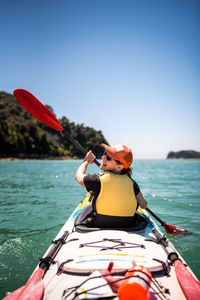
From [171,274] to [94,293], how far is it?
0.91 meters

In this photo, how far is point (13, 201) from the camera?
8.08 meters

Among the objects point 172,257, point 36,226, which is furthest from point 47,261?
point 36,226

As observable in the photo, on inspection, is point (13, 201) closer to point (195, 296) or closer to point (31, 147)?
point (195, 296)

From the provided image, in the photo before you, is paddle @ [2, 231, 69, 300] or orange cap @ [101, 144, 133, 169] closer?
paddle @ [2, 231, 69, 300]

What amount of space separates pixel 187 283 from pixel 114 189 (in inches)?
44.3

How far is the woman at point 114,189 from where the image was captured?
2.38 metres

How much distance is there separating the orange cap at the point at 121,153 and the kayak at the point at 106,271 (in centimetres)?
84

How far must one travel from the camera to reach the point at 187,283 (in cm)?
178

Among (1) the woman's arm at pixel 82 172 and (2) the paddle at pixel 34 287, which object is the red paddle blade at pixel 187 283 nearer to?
(2) the paddle at pixel 34 287

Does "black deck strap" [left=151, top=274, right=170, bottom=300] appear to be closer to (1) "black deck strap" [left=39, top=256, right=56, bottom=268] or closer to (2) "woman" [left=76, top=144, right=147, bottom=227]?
(2) "woman" [left=76, top=144, right=147, bottom=227]

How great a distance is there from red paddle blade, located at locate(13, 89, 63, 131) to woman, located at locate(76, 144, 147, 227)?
2378 millimetres

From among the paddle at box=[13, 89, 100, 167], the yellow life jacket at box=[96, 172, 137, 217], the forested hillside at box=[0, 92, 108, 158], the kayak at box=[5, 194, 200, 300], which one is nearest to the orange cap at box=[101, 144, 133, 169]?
the yellow life jacket at box=[96, 172, 137, 217]

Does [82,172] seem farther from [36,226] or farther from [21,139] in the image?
[21,139]

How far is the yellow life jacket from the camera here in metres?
2.38
